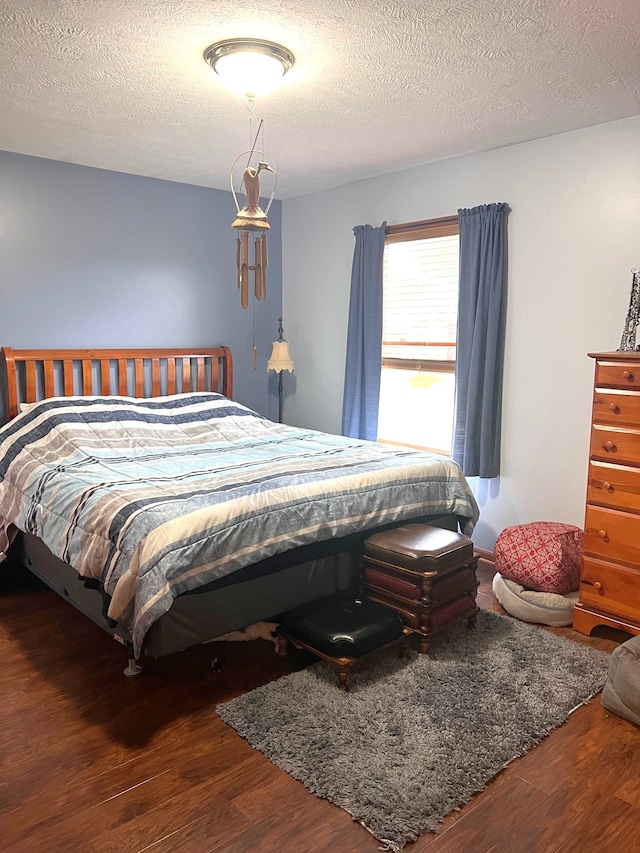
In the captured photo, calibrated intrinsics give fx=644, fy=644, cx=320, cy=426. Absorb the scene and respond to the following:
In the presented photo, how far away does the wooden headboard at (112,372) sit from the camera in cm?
389

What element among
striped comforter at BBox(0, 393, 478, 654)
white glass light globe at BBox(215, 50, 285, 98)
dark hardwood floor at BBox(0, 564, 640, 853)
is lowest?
dark hardwood floor at BBox(0, 564, 640, 853)

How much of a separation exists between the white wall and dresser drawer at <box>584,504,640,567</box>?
623mm

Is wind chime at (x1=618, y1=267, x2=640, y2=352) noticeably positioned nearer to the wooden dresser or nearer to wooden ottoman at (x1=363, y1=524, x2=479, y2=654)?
the wooden dresser

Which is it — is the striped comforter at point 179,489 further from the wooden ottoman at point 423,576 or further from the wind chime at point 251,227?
the wind chime at point 251,227

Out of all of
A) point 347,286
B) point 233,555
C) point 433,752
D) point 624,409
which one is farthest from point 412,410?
point 433,752

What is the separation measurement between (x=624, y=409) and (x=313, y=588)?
1.54 metres

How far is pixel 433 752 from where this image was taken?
6.93 feet

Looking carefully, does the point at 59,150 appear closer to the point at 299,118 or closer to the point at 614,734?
the point at 299,118

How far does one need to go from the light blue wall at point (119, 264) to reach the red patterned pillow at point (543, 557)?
8.30 feet

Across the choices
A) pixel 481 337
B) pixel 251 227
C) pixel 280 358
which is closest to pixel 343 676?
pixel 251 227

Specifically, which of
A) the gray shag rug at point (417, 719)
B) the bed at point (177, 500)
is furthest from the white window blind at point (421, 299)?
the gray shag rug at point (417, 719)

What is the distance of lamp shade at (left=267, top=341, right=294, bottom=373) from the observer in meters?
4.87

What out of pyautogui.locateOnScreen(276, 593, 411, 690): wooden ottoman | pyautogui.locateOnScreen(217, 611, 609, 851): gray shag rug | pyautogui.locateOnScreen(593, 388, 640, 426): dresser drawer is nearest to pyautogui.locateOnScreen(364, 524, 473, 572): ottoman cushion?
pyautogui.locateOnScreen(276, 593, 411, 690): wooden ottoman

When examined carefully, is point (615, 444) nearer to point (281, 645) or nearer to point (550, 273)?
point (550, 273)
